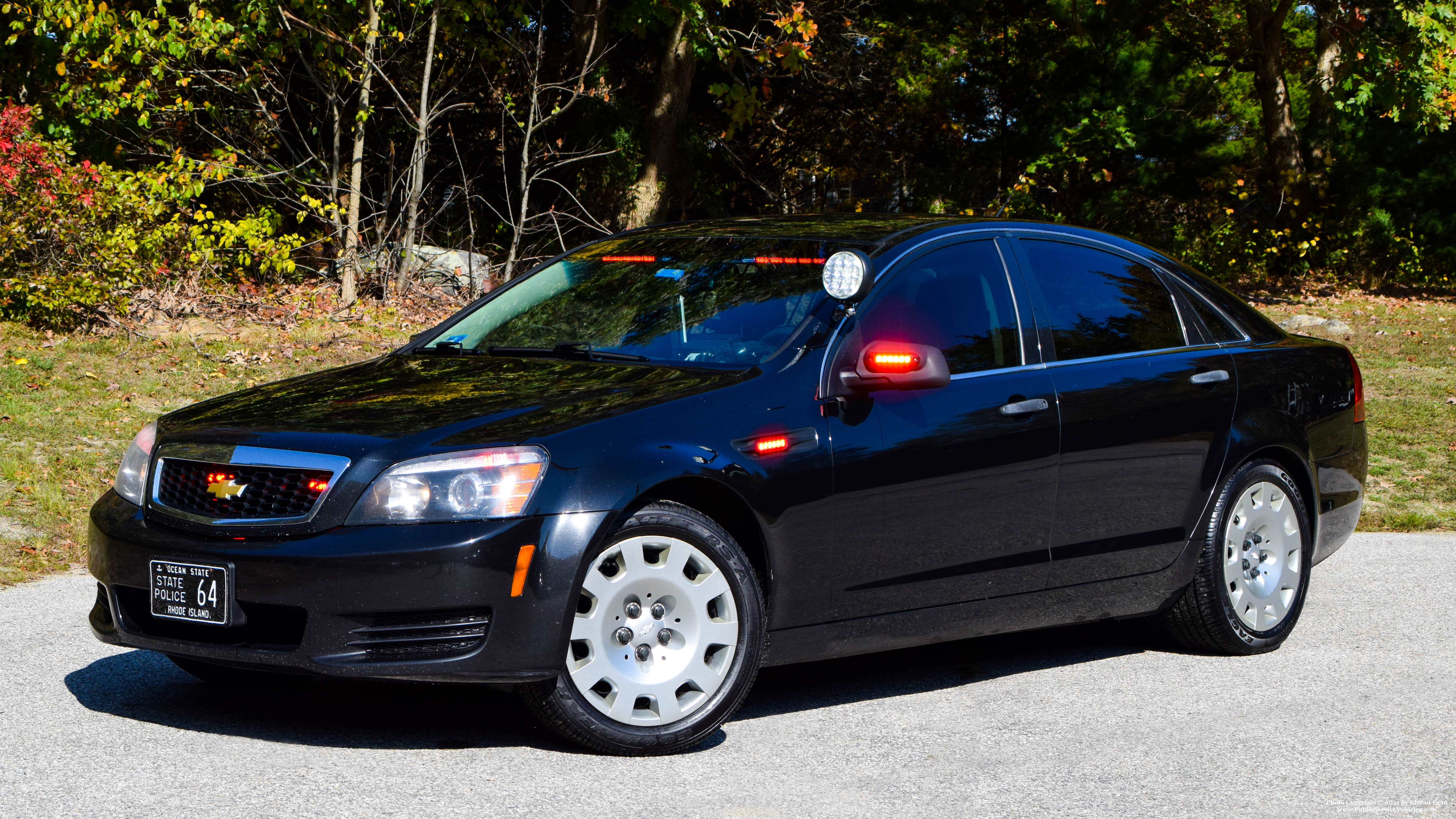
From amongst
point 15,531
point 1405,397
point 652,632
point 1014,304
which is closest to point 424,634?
point 652,632

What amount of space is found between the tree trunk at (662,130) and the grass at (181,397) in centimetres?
337

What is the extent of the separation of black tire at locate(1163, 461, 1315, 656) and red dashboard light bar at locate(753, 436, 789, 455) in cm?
213

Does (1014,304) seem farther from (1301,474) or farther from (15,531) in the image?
(15,531)

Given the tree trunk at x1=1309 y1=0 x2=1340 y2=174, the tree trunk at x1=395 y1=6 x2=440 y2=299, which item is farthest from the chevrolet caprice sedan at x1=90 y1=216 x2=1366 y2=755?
the tree trunk at x1=1309 y1=0 x2=1340 y2=174

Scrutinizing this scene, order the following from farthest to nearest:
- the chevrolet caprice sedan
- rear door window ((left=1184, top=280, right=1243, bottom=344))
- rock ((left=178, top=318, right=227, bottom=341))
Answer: rock ((left=178, top=318, right=227, bottom=341))
rear door window ((left=1184, top=280, right=1243, bottom=344))
the chevrolet caprice sedan

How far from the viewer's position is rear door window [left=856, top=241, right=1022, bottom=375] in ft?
17.3

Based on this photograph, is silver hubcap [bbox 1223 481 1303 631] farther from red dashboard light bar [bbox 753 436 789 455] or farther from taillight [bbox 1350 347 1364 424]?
red dashboard light bar [bbox 753 436 789 455]

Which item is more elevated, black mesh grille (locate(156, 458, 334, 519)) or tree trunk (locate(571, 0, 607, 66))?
tree trunk (locate(571, 0, 607, 66))

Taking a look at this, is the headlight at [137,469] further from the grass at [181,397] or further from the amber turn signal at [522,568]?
the grass at [181,397]

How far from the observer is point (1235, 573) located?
244 inches

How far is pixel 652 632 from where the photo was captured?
15.0 ft

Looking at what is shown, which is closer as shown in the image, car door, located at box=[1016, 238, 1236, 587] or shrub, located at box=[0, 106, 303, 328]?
car door, located at box=[1016, 238, 1236, 587]

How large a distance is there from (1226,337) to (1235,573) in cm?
95

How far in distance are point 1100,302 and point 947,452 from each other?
119 centimetres
